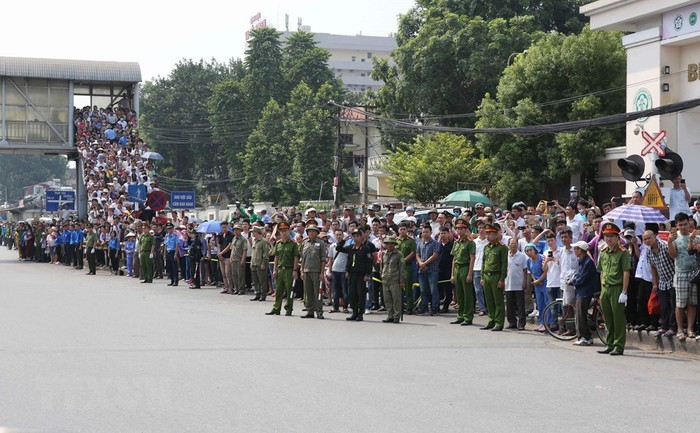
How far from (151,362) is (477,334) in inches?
251

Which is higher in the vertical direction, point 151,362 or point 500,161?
point 500,161

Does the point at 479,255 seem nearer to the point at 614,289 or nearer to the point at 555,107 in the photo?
the point at 614,289

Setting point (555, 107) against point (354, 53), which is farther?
point (354, 53)

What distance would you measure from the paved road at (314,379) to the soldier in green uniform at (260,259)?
4.87m

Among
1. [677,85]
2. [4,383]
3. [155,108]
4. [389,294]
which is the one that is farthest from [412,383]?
[155,108]

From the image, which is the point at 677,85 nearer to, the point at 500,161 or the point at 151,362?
the point at 500,161

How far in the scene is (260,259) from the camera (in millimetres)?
22812

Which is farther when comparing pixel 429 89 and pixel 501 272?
pixel 429 89

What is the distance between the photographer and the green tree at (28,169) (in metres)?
153

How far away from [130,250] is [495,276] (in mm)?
19311

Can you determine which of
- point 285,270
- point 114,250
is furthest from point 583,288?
point 114,250

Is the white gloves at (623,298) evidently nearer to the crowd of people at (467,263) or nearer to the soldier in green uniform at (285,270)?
the crowd of people at (467,263)

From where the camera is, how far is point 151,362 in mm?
11859

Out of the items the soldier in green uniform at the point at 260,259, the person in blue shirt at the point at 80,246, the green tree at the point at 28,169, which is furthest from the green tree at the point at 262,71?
the green tree at the point at 28,169
